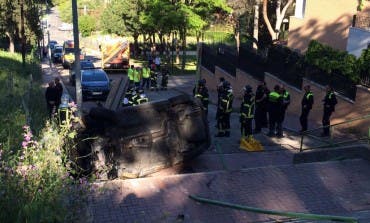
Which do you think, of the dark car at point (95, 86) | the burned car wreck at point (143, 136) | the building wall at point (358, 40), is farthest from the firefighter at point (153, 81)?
the burned car wreck at point (143, 136)

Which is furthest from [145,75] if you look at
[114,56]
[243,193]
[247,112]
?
[243,193]

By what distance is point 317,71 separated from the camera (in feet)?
55.4

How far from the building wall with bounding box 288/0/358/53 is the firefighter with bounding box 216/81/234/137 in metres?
10.5

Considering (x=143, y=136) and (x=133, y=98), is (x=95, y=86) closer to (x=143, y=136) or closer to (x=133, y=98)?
(x=133, y=98)

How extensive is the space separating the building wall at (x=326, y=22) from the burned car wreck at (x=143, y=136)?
46.0 ft

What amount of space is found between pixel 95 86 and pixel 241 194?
16.4 m

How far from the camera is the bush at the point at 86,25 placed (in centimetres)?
7244

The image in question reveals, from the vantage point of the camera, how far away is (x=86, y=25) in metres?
72.6

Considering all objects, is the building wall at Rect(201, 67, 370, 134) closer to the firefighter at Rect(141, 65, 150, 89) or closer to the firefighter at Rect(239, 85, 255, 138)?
the firefighter at Rect(239, 85, 255, 138)

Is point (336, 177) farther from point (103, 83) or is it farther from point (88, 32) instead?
point (88, 32)

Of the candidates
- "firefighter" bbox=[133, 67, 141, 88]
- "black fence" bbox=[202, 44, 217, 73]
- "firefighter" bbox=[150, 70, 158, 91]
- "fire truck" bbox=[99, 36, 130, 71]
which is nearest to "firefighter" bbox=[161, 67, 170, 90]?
"firefighter" bbox=[150, 70, 158, 91]

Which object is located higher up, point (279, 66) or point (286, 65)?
point (286, 65)

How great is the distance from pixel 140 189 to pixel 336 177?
3689 mm

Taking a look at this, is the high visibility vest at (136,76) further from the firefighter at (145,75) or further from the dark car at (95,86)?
the dark car at (95,86)
